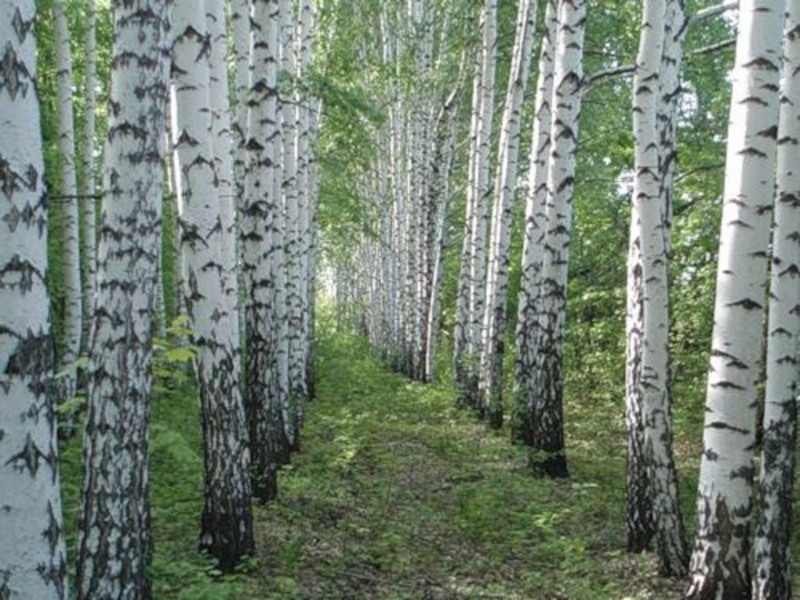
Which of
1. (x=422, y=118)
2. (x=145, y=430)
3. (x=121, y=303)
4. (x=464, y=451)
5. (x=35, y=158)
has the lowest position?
(x=464, y=451)

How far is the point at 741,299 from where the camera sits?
468 cm

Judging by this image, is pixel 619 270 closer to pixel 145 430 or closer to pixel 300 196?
A: pixel 300 196

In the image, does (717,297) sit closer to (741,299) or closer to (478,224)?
(741,299)

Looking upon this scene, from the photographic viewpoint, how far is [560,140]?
9.48 meters

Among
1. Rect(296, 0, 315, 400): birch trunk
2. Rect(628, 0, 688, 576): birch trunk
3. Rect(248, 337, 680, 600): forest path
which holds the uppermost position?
Rect(296, 0, 315, 400): birch trunk

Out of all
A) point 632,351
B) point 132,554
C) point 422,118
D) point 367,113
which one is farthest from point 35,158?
point 422,118

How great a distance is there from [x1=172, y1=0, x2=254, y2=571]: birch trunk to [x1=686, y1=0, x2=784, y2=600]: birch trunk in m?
→ 3.51

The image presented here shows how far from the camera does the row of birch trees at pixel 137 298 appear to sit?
2332mm

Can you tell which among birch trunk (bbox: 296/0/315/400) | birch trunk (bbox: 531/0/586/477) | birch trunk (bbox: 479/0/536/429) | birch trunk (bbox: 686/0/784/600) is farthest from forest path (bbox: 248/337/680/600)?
birch trunk (bbox: 296/0/315/400)

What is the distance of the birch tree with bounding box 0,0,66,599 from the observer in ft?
7.56

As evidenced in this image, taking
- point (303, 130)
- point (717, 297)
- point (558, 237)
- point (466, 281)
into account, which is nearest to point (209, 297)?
point (717, 297)

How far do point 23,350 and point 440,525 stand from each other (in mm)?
6386

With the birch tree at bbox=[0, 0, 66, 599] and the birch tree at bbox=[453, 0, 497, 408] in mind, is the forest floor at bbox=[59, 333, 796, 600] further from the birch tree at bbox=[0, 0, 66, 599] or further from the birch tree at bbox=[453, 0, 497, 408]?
the birch tree at bbox=[453, 0, 497, 408]

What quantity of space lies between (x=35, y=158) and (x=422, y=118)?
1854 centimetres
